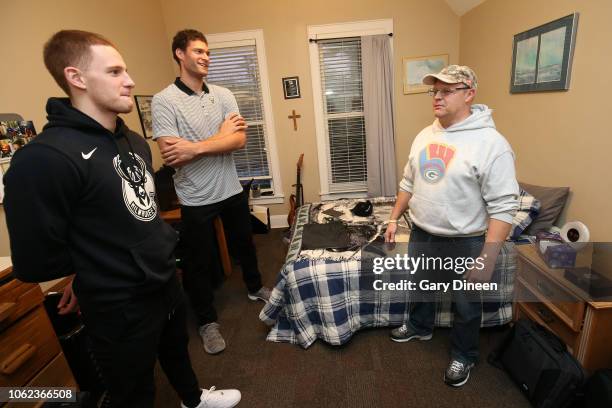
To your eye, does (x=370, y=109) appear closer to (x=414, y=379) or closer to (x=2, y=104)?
(x=414, y=379)

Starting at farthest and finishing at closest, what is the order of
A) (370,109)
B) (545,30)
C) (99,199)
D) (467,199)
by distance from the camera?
(370,109) → (545,30) → (467,199) → (99,199)

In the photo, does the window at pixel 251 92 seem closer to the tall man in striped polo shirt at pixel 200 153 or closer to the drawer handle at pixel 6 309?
the tall man in striped polo shirt at pixel 200 153

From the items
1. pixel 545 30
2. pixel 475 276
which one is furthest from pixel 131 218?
pixel 545 30

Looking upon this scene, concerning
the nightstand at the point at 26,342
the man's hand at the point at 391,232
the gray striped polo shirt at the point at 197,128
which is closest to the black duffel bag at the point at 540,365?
the man's hand at the point at 391,232

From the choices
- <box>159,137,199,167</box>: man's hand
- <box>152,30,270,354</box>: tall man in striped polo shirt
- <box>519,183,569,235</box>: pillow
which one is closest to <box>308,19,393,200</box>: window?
<box>152,30,270,354</box>: tall man in striped polo shirt

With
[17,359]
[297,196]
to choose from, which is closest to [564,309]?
[17,359]

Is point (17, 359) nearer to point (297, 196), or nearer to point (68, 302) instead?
point (68, 302)

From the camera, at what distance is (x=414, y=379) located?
168cm

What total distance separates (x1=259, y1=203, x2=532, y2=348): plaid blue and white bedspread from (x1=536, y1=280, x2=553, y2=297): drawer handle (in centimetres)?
16

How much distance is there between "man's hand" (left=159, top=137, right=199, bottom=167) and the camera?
1.70 meters

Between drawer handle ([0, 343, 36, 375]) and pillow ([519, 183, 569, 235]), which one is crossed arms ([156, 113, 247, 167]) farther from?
pillow ([519, 183, 569, 235])

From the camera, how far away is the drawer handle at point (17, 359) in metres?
1.15

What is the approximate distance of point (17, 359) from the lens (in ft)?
3.88

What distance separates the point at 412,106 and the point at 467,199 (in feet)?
8.36
